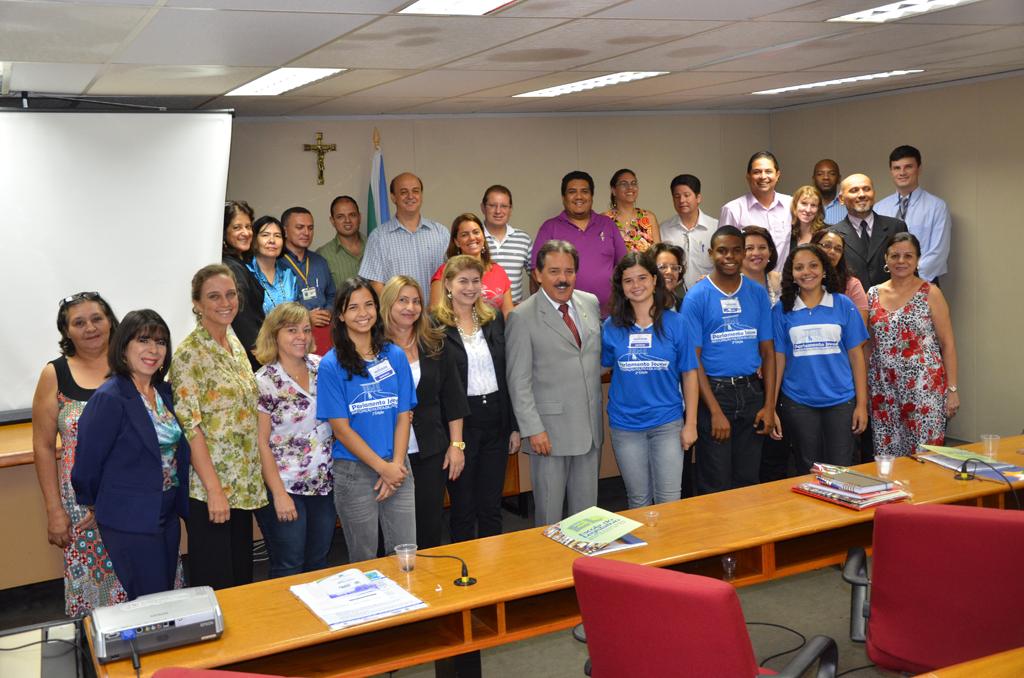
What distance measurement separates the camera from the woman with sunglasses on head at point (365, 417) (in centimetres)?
394

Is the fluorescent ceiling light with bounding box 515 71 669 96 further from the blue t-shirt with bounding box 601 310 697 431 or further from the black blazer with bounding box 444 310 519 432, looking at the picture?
the black blazer with bounding box 444 310 519 432

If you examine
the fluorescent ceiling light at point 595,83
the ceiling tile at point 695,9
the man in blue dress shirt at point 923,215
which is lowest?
the man in blue dress shirt at point 923,215

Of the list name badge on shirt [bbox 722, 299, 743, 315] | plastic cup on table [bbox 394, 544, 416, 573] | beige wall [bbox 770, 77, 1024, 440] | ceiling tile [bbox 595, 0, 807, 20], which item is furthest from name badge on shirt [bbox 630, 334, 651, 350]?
beige wall [bbox 770, 77, 1024, 440]

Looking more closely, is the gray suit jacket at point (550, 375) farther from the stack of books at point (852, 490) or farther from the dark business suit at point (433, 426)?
the stack of books at point (852, 490)

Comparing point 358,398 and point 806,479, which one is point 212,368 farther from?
point 806,479

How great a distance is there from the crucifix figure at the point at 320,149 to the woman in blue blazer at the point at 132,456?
13.5 ft

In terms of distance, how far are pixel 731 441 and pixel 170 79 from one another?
11.0 ft

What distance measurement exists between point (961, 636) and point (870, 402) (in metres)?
2.90

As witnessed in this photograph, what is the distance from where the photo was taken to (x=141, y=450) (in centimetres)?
350

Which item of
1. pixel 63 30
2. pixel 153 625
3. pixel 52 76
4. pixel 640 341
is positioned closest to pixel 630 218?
pixel 640 341

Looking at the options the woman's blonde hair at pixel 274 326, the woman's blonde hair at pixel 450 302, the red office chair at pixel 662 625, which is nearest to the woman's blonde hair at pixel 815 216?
the woman's blonde hair at pixel 450 302

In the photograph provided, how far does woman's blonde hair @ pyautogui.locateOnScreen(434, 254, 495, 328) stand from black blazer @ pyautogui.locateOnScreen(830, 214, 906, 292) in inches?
118

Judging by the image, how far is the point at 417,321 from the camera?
435 cm

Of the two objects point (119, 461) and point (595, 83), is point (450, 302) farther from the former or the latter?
point (595, 83)
